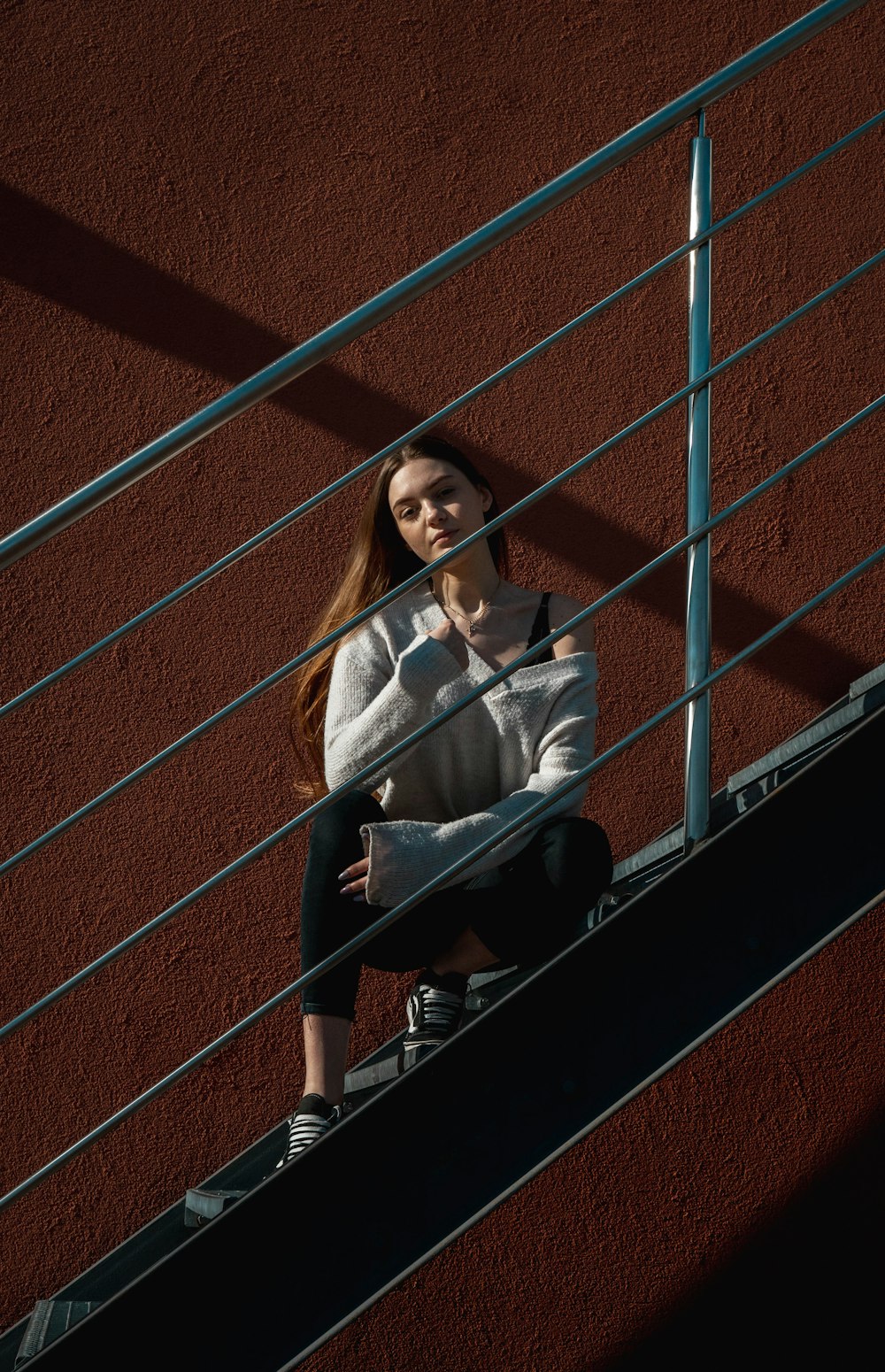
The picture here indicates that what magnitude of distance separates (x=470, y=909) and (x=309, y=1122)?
11.1 inches

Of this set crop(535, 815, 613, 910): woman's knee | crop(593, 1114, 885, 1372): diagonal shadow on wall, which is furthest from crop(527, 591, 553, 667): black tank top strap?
A: crop(593, 1114, 885, 1372): diagonal shadow on wall

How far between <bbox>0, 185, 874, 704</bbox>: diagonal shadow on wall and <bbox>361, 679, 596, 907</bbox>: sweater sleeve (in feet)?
2.23

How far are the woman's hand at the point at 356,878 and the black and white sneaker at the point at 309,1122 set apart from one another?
0.71 feet

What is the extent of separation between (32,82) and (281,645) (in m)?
1.12

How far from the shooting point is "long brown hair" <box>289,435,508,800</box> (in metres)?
1.62

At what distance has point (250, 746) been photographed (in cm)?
198

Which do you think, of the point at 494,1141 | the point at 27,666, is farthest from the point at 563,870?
the point at 27,666

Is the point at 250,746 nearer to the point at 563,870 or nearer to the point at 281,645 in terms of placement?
the point at 281,645

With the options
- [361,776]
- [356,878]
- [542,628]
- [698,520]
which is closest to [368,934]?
[361,776]

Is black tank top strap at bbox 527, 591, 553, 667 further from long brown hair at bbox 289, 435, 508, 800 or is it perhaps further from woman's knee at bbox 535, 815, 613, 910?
woman's knee at bbox 535, 815, 613, 910

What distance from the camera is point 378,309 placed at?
105cm

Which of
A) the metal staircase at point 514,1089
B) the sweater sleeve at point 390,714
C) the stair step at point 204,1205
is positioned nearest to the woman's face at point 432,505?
the sweater sleeve at point 390,714

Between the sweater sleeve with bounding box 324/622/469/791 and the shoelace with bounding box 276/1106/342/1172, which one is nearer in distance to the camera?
the shoelace with bounding box 276/1106/342/1172

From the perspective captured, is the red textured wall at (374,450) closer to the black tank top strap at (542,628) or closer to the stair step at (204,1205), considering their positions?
the black tank top strap at (542,628)
